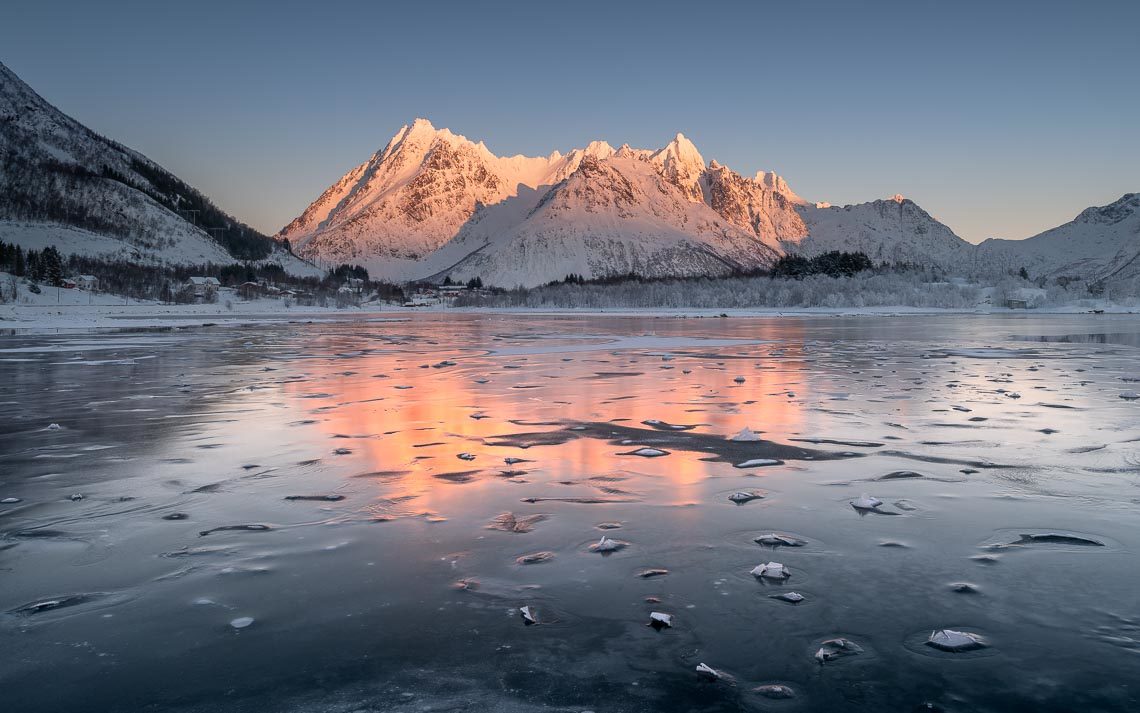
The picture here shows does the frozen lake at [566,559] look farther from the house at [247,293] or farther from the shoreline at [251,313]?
the house at [247,293]

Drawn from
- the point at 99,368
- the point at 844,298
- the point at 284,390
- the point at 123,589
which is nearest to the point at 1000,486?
the point at 123,589

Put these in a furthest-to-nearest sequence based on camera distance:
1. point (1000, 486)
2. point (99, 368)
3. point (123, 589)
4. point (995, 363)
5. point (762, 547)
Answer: point (995, 363) < point (99, 368) < point (1000, 486) < point (762, 547) < point (123, 589)

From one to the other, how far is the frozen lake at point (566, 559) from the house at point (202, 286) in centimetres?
18015

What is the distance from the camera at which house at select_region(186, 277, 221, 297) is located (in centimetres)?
18050

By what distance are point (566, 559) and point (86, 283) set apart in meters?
178

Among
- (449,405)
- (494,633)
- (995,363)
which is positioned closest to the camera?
(494,633)

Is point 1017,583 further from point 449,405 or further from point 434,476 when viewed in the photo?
point 449,405

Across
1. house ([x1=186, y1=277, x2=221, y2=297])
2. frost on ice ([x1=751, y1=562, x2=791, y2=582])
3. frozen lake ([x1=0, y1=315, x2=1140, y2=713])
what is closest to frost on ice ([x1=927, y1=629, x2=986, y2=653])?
frozen lake ([x1=0, y1=315, x2=1140, y2=713])

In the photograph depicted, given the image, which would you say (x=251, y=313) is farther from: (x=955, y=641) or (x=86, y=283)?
(x=955, y=641)

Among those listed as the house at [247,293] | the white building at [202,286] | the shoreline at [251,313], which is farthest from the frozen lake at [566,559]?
the house at [247,293]

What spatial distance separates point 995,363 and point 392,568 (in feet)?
92.9

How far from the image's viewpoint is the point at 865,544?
302 inches

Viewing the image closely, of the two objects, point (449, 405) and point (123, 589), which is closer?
point (123, 589)

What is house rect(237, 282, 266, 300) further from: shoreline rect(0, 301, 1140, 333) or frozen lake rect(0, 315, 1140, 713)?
frozen lake rect(0, 315, 1140, 713)
